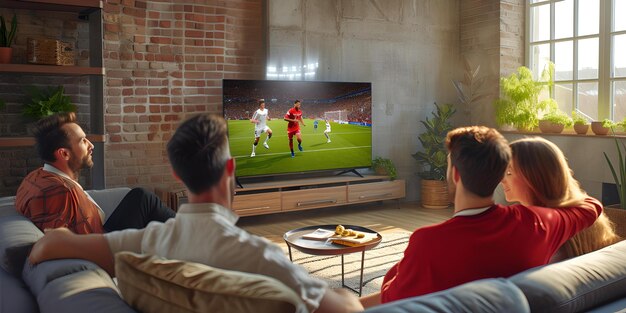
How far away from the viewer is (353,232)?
12.2ft

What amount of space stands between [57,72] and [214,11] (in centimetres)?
190

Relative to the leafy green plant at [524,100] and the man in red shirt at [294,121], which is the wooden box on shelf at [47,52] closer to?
the man in red shirt at [294,121]

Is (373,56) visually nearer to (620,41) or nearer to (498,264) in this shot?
(620,41)

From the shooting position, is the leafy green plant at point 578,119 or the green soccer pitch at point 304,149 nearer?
the green soccer pitch at point 304,149

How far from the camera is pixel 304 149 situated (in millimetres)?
6504

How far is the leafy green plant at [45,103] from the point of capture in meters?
4.95

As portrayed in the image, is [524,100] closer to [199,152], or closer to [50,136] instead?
[50,136]

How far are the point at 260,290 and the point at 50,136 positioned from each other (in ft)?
7.53

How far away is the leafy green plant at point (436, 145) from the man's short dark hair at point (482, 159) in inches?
211

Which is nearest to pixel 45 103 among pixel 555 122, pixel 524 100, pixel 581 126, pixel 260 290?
pixel 260 290

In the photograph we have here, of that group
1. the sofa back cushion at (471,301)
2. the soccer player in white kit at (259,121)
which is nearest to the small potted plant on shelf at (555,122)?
the soccer player in white kit at (259,121)

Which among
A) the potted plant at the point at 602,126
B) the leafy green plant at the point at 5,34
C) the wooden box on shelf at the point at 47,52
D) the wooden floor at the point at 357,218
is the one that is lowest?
the wooden floor at the point at 357,218

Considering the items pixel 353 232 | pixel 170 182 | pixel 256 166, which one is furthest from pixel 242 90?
pixel 353 232

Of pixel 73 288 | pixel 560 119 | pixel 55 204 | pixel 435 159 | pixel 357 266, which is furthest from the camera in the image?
pixel 435 159
